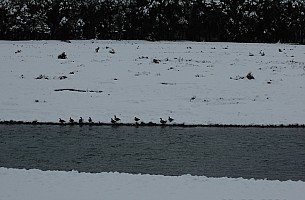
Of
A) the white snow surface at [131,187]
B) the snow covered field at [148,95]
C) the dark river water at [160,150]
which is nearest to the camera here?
the white snow surface at [131,187]

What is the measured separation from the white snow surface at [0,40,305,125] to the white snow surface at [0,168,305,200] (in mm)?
11351

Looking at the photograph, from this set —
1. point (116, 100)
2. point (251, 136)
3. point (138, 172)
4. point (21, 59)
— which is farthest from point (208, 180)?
point (21, 59)

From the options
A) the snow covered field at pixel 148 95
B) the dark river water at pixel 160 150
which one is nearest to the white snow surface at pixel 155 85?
the snow covered field at pixel 148 95

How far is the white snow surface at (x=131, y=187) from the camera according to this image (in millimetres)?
14250

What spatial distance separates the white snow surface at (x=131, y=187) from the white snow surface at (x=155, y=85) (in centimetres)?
1135

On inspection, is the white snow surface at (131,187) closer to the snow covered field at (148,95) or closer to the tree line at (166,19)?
the snow covered field at (148,95)

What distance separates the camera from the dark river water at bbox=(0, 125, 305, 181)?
58.5 ft

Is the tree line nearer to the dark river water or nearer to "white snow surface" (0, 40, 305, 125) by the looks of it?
"white snow surface" (0, 40, 305, 125)

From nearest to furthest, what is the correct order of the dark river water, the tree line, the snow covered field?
the snow covered field → the dark river water → the tree line

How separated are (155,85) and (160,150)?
59.8 ft

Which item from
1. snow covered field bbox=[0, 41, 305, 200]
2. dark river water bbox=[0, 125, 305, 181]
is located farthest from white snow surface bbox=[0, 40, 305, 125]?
dark river water bbox=[0, 125, 305, 181]

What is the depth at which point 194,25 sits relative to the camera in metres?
82.1

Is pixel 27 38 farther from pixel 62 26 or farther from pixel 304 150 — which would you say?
pixel 304 150

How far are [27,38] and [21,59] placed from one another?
30865mm
